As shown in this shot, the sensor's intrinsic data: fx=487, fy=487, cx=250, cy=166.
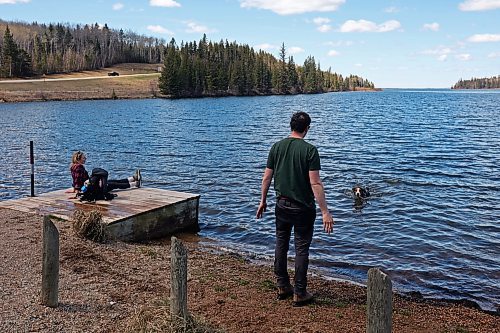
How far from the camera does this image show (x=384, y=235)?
13797 mm

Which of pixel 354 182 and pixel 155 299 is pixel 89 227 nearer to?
pixel 155 299

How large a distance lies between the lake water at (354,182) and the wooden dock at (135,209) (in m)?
1.03

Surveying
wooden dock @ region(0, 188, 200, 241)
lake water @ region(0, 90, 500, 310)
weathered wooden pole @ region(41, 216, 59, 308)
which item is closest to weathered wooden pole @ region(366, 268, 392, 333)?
weathered wooden pole @ region(41, 216, 59, 308)

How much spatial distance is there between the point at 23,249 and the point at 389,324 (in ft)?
24.0

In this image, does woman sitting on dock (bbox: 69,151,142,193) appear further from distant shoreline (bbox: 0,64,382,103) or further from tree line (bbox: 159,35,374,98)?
tree line (bbox: 159,35,374,98)

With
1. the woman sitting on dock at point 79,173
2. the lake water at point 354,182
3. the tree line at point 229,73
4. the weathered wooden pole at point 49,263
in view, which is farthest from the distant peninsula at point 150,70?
the weathered wooden pole at point 49,263

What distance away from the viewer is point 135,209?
1196 cm

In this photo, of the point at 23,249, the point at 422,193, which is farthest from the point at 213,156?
the point at 23,249

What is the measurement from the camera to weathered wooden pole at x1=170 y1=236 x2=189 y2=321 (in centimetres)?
544

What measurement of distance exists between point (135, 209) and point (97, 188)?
1589mm

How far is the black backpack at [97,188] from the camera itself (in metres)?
12.7

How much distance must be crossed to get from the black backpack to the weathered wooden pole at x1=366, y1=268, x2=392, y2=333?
31.8 feet

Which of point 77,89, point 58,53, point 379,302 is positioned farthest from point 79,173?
point 58,53

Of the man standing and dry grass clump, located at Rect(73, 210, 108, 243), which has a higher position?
the man standing
